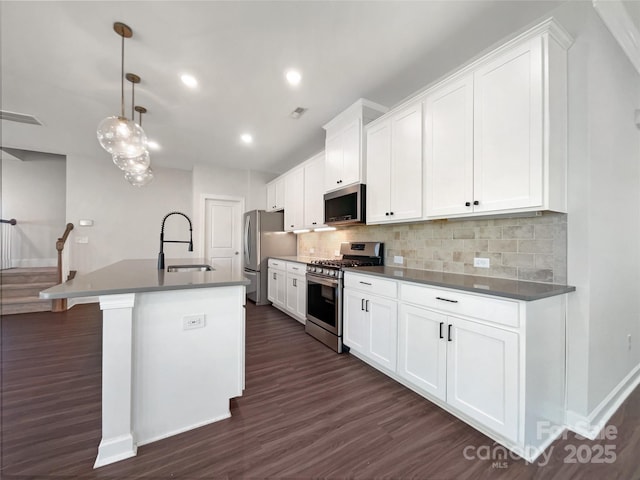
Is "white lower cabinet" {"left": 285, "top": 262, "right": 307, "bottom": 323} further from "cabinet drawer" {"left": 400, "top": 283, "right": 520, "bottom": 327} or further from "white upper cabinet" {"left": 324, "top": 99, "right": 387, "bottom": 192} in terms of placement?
"cabinet drawer" {"left": 400, "top": 283, "right": 520, "bottom": 327}

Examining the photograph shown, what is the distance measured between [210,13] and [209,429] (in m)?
2.79

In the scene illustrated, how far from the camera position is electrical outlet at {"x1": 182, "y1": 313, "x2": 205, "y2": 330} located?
167 centimetres

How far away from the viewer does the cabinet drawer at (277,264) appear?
439cm

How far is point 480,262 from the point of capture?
2217mm

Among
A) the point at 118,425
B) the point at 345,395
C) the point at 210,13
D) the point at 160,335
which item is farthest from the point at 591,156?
the point at 118,425

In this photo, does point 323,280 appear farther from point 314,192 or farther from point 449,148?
point 449,148

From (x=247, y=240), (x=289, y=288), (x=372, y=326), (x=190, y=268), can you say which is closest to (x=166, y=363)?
(x=190, y=268)

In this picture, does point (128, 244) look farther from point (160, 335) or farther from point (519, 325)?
point (519, 325)

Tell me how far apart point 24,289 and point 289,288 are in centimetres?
467

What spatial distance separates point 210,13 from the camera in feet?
5.94

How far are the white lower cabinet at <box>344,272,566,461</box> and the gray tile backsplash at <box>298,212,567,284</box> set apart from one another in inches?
11.6

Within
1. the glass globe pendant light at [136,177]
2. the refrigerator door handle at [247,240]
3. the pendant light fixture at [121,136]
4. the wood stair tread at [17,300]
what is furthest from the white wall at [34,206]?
the pendant light fixture at [121,136]

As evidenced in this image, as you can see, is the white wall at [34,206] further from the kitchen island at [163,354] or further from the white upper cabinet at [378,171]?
the white upper cabinet at [378,171]

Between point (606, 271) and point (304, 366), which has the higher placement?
point (606, 271)
